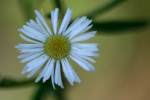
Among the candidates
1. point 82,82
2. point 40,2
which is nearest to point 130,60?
point 82,82

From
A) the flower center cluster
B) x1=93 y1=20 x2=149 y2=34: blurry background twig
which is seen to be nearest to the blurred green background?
x1=93 y1=20 x2=149 y2=34: blurry background twig

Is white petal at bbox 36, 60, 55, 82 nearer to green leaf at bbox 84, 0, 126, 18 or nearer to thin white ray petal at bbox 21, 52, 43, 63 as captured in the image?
thin white ray petal at bbox 21, 52, 43, 63

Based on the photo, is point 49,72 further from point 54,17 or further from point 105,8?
point 105,8

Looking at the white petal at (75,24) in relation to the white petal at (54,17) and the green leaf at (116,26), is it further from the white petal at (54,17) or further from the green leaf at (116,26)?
the green leaf at (116,26)

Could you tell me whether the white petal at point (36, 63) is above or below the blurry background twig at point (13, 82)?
below

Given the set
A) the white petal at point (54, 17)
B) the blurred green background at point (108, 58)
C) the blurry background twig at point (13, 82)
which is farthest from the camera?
the blurred green background at point (108, 58)

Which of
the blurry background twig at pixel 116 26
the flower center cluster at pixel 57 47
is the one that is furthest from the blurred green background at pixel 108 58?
the flower center cluster at pixel 57 47

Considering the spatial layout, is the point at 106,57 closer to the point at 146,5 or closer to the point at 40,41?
the point at 146,5

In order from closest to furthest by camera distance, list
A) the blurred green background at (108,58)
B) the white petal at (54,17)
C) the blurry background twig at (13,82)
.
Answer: the white petal at (54,17) < the blurry background twig at (13,82) < the blurred green background at (108,58)

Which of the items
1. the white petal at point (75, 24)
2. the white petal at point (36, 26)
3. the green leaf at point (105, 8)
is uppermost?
the green leaf at point (105, 8)
